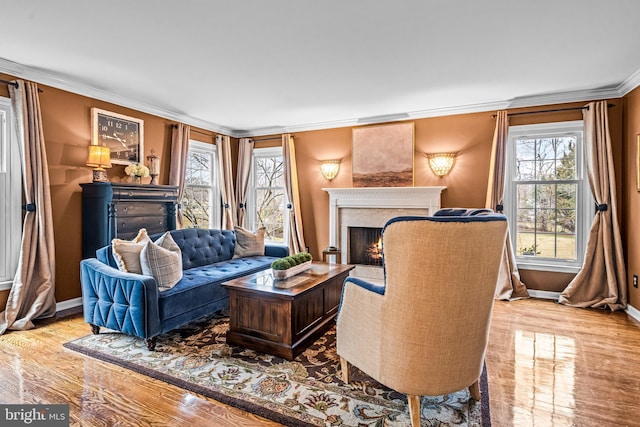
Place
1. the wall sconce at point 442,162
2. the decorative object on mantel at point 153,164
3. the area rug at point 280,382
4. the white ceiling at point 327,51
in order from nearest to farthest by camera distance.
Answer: the area rug at point 280,382
the white ceiling at point 327,51
the decorative object on mantel at point 153,164
the wall sconce at point 442,162

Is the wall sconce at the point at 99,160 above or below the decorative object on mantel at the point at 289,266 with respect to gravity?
above

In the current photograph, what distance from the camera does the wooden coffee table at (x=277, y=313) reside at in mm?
2615

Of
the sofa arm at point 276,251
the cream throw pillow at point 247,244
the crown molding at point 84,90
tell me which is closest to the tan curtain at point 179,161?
the crown molding at point 84,90

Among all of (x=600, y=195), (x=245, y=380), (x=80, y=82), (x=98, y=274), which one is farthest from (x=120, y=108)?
(x=600, y=195)

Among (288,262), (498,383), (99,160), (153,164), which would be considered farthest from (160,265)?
(498,383)

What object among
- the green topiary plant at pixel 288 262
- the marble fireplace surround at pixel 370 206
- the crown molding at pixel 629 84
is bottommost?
the green topiary plant at pixel 288 262

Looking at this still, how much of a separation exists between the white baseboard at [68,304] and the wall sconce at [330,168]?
12.0 feet

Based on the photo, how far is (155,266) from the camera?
9.45ft

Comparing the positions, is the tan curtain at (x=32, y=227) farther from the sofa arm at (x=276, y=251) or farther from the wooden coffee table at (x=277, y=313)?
the sofa arm at (x=276, y=251)

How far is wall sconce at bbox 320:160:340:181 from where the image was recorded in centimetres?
550

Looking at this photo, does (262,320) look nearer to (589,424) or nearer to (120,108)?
(589,424)

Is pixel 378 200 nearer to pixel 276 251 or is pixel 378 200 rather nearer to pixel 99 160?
pixel 276 251

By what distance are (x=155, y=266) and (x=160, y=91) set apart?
2275mm

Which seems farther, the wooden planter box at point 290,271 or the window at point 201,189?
the window at point 201,189
